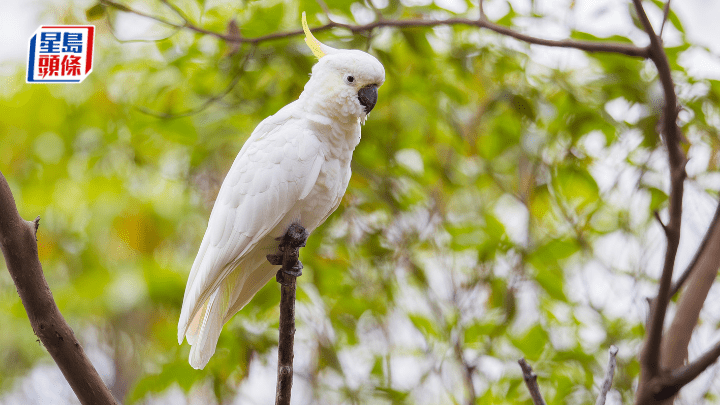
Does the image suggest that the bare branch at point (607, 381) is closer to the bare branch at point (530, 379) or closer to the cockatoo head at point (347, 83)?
the bare branch at point (530, 379)

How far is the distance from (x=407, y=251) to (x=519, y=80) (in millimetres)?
736

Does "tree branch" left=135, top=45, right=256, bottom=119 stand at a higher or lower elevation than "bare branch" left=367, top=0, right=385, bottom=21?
lower

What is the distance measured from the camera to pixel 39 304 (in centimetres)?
98

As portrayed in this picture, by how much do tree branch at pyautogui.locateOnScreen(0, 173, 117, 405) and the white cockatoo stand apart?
180mm

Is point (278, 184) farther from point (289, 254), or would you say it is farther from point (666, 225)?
point (666, 225)

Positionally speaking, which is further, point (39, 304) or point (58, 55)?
point (58, 55)

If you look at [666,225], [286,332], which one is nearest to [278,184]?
[286,332]

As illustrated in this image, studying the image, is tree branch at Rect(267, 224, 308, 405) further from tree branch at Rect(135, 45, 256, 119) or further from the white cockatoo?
tree branch at Rect(135, 45, 256, 119)

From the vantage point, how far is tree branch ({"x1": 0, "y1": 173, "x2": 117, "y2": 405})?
964 millimetres

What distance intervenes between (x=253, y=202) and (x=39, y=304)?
16.7 inches

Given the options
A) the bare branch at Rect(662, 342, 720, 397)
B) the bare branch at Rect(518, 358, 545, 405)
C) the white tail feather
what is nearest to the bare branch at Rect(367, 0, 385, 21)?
the white tail feather

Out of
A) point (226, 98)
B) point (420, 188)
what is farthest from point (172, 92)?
point (420, 188)

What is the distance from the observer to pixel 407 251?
204cm

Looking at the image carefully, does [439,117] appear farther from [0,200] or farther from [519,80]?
[0,200]
